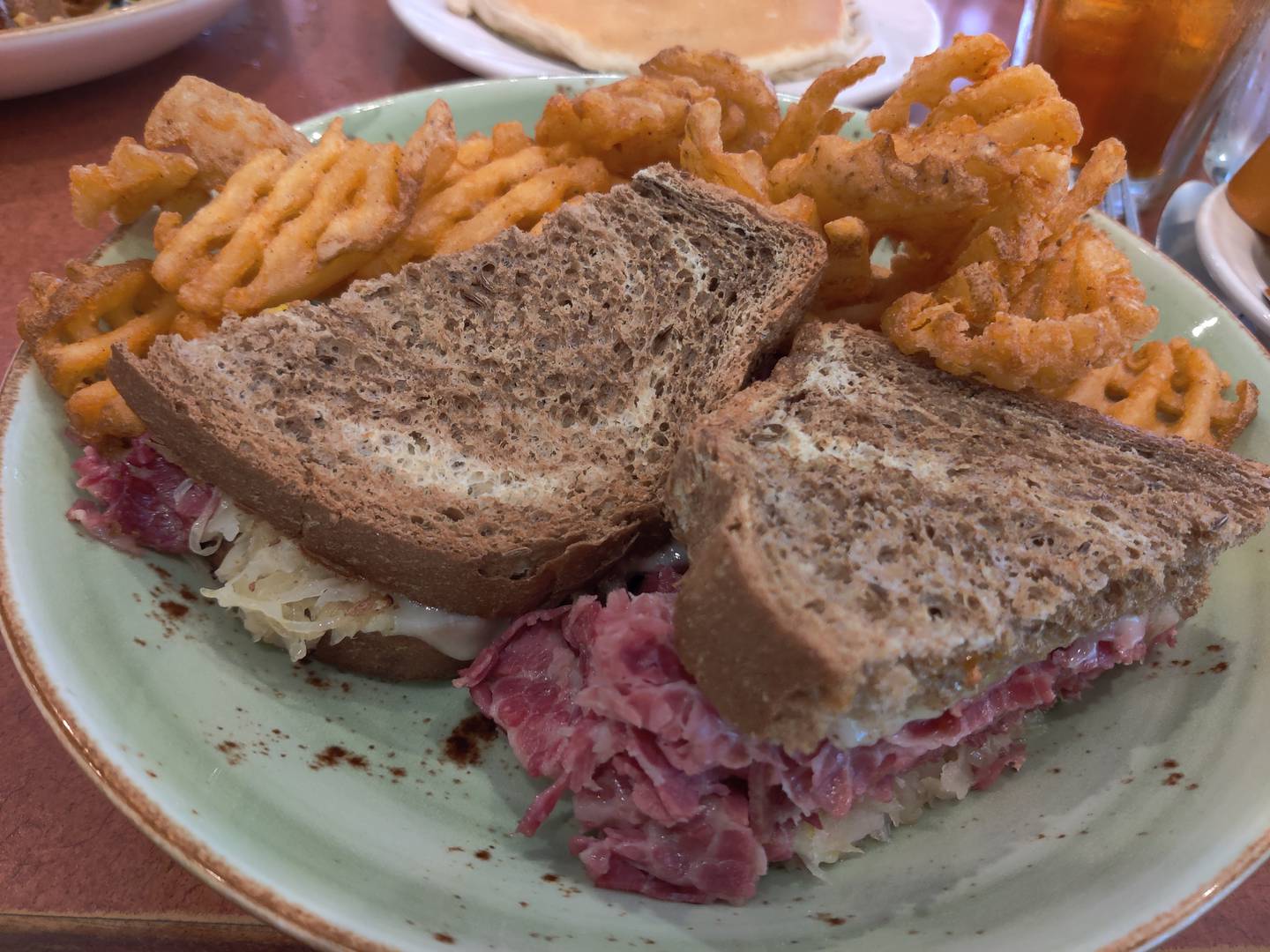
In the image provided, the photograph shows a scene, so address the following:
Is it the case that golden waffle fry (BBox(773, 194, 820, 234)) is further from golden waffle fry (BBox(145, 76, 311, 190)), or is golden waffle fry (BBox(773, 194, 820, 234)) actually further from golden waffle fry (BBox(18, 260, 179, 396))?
golden waffle fry (BBox(18, 260, 179, 396))

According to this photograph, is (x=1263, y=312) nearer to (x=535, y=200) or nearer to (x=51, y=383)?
(x=535, y=200)

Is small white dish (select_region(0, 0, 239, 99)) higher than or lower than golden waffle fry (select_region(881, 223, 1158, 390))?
lower

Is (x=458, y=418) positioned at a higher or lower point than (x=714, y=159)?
lower

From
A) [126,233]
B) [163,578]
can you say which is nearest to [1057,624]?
[163,578]

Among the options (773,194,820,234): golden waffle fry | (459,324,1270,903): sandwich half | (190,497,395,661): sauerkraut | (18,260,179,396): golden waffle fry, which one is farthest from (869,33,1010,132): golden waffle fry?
(18,260,179,396): golden waffle fry

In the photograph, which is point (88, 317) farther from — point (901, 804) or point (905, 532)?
point (901, 804)

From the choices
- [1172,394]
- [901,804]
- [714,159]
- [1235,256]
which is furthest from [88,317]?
[1235,256]
